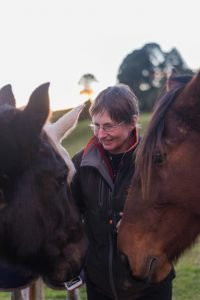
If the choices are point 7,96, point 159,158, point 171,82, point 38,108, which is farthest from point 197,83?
point 7,96

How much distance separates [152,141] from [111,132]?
0.46 metres

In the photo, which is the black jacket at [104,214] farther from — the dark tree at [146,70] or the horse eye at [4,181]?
the dark tree at [146,70]

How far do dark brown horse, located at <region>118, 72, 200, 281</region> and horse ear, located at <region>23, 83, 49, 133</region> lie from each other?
0.62m

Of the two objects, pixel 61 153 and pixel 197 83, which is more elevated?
pixel 197 83

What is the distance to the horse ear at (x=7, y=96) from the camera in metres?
3.57

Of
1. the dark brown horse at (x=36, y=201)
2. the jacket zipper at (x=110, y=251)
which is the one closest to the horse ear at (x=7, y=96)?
the dark brown horse at (x=36, y=201)

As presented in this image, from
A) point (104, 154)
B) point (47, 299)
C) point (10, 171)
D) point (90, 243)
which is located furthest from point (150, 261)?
point (47, 299)

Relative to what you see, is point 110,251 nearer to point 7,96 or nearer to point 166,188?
point 166,188

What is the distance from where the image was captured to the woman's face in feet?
10.4

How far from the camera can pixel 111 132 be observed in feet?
10.4

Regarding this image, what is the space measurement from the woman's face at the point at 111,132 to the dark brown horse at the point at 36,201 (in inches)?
16.4

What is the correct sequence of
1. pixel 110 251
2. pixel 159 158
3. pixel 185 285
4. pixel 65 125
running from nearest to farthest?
pixel 159 158 → pixel 110 251 → pixel 65 125 → pixel 185 285

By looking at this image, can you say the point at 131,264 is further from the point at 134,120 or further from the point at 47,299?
the point at 47,299

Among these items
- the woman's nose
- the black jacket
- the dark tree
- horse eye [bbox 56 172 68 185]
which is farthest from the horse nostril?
the dark tree
